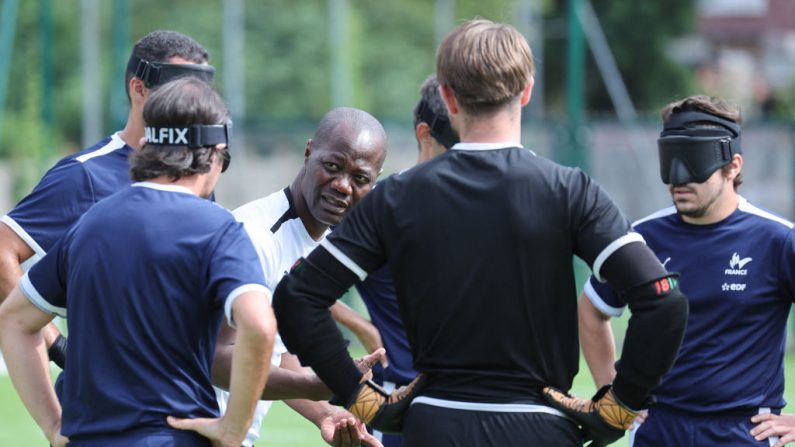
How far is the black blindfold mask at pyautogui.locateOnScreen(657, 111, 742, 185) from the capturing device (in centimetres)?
553

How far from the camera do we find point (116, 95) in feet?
65.3

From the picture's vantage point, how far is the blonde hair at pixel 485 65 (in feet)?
13.3

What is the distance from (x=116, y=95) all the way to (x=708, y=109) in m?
15.4

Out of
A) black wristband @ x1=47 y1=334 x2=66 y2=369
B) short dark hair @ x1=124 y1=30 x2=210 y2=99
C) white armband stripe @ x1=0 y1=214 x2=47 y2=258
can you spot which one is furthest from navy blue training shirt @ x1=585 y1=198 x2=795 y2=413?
white armband stripe @ x1=0 y1=214 x2=47 y2=258

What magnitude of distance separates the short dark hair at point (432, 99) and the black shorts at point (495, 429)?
1987mm

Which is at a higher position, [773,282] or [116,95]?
[773,282]

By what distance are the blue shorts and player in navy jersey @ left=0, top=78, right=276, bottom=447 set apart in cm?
210

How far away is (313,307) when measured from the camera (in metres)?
4.18

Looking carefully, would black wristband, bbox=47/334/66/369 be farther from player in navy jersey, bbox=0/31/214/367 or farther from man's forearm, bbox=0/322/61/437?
man's forearm, bbox=0/322/61/437

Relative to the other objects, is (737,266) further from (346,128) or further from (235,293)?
(235,293)

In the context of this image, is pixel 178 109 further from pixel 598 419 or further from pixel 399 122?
pixel 399 122

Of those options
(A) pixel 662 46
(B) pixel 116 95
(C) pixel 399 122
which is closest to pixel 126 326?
(C) pixel 399 122

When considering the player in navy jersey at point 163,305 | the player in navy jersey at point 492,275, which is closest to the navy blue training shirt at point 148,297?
the player in navy jersey at point 163,305

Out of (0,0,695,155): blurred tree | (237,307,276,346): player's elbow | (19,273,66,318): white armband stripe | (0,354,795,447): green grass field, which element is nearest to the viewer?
(237,307,276,346): player's elbow
